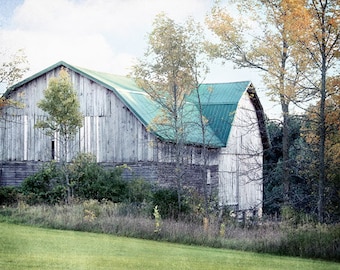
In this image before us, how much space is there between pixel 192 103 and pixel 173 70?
2085 mm

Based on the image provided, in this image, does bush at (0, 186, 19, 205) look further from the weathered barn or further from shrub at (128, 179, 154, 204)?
shrub at (128, 179, 154, 204)

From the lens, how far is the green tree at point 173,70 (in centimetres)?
1555

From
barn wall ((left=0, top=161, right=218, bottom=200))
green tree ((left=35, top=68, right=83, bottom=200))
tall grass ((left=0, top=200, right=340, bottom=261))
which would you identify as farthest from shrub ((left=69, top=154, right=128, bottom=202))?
tall grass ((left=0, top=200, right=340, bottom=261))

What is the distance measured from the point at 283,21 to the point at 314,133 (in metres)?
2.76

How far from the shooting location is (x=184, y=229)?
40.8 feet

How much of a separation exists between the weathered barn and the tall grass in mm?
3807

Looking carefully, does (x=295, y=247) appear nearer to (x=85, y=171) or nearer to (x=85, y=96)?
(x=85, y=171)

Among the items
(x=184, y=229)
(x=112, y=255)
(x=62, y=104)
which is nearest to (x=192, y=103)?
(x=62, y=104)

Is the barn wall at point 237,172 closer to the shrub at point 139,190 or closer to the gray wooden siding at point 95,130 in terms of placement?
the gray wooden siding at point 95,130

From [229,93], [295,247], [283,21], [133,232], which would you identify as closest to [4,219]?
[133,232]

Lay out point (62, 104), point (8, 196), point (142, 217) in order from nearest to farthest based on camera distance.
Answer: point (142, 217)
point (8, 196)
point (62, 104)

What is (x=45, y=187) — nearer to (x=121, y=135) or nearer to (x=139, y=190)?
(x=139, y=190)

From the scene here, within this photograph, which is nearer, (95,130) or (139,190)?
(139,190)

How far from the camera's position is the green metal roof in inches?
684
